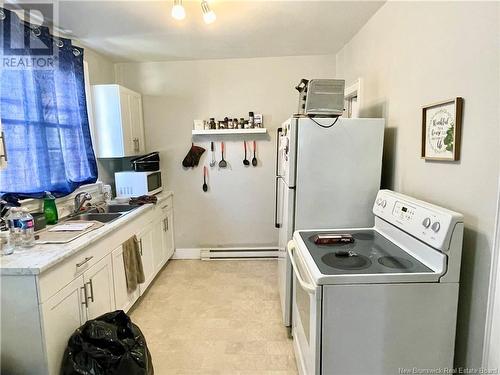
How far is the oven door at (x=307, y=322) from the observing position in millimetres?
1314

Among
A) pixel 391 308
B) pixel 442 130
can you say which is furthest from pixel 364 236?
pixel 442 130

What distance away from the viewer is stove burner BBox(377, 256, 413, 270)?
4.50 ft

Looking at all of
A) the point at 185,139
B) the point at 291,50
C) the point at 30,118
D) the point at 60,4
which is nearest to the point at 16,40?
the point at 60,4

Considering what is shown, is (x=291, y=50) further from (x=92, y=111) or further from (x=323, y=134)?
(x=92, y=111)

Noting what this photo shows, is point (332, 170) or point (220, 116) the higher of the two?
point (220, 116)

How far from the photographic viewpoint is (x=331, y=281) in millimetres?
1274

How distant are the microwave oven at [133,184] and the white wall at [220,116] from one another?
53cm

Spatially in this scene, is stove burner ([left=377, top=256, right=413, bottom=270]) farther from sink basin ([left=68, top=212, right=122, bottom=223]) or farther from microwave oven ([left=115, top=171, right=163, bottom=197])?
microwave oven ([left=115, top=171, right=163, bottom=197])

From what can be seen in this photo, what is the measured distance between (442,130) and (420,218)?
0.47 m

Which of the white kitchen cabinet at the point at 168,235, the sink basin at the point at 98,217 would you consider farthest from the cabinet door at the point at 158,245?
the sink basin at the point at 98,217

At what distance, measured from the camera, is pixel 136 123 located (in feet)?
11.4

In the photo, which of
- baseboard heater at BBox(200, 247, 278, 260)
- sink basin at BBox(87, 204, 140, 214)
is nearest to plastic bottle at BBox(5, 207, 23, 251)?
sink basin at BBox(87, 204, 140, 214)

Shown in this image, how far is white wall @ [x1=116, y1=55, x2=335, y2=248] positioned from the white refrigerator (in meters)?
1.66

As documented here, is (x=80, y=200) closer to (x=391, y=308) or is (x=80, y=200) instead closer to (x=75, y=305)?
(x=75, y=305)
